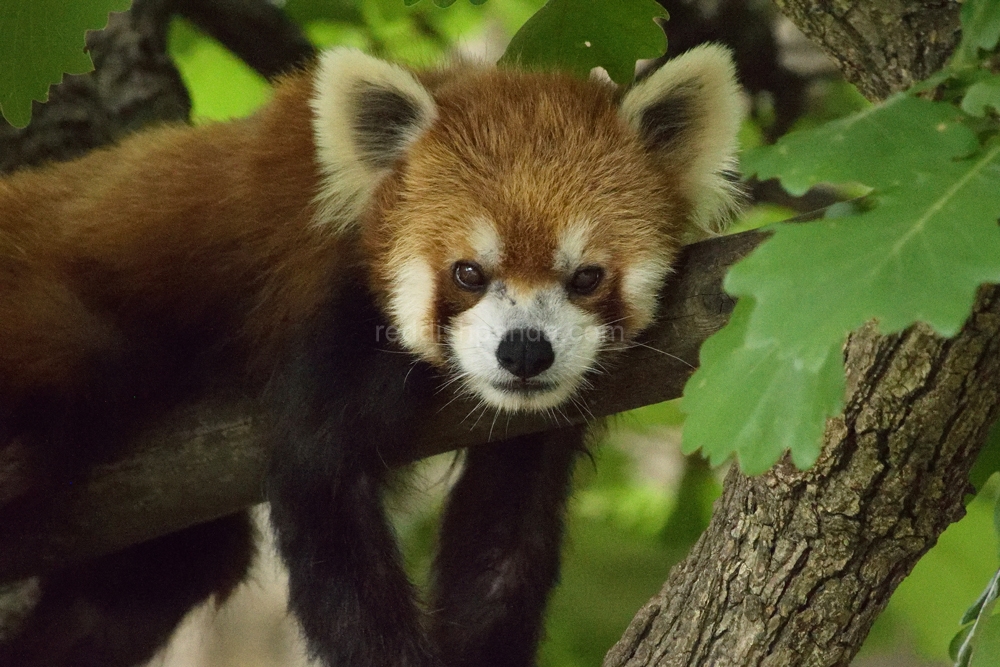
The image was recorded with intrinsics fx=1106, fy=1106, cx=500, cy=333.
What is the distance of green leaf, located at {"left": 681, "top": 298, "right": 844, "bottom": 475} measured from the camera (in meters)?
1.69

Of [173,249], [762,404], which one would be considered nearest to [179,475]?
[173,249]

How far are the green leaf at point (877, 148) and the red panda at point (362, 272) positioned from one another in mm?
1462

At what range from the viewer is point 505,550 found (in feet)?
12.9

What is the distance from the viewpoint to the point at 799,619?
276 centimetres

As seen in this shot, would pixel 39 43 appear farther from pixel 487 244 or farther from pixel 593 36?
pixel 593 36

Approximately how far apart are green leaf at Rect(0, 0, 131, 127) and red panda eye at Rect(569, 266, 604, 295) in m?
1.39

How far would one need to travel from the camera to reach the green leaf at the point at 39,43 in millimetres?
2664

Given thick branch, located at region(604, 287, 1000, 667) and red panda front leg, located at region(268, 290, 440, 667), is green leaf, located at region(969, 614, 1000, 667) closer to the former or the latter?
thick branch, located at region(604, 287, 1000, 667)

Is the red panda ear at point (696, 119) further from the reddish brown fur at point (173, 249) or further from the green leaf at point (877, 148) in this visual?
the green leaf at point (877, 148)

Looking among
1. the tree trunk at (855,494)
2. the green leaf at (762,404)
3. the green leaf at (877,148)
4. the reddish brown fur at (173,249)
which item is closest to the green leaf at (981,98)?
the green leaf at (877,148)

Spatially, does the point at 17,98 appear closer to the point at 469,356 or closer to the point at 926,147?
the point at 469,356

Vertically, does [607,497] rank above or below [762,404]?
below

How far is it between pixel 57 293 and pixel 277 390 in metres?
0.86

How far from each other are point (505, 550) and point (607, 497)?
1203 millimetres
